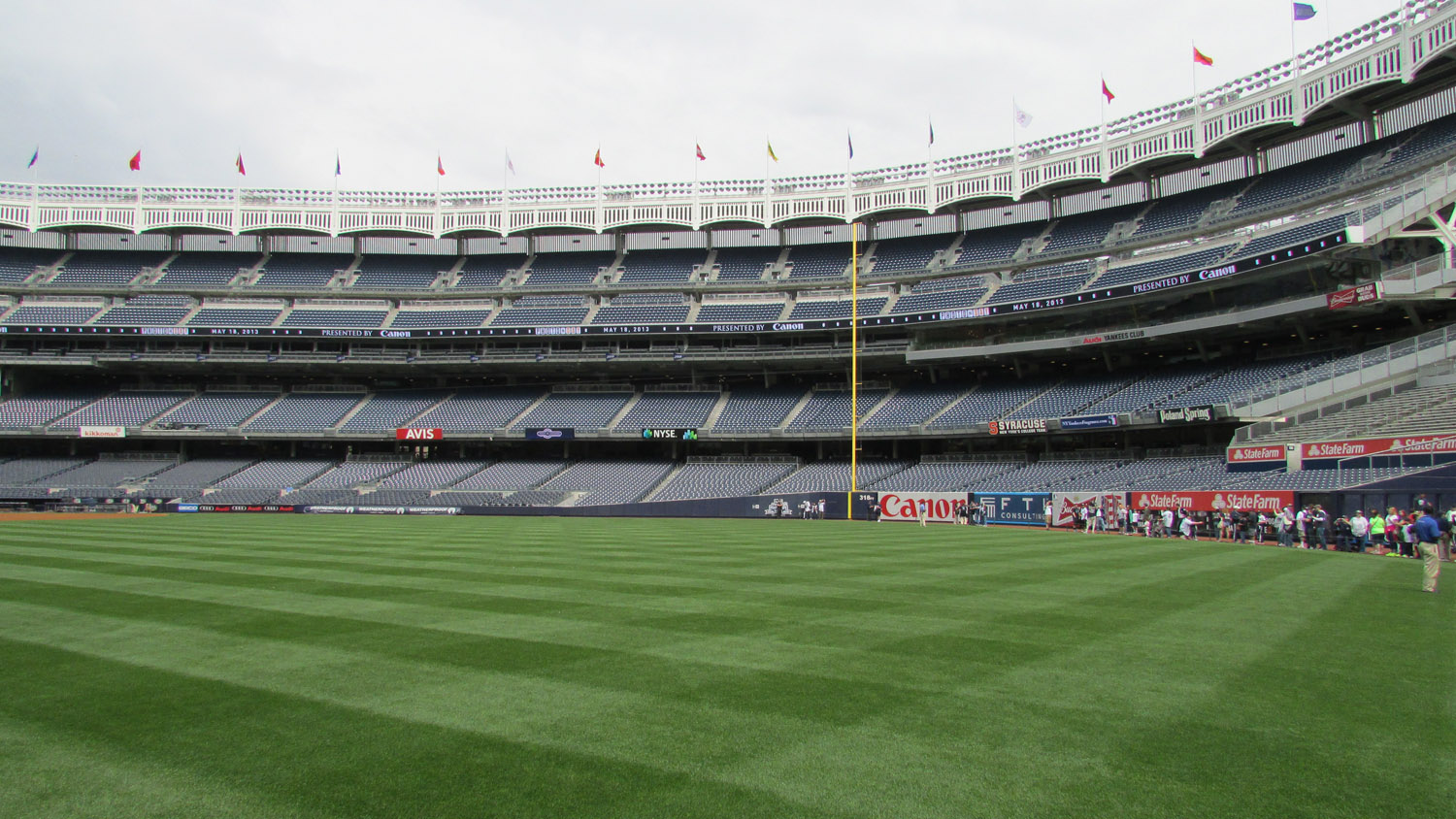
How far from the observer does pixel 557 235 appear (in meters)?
68.6

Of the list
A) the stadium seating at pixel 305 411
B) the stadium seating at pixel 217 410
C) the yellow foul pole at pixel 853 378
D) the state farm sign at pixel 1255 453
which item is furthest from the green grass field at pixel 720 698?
the stadium seating at pixel 217 410

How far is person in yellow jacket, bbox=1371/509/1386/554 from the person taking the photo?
22.6 meters

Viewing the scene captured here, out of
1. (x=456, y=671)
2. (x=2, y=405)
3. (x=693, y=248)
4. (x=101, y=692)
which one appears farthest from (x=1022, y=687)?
(x=2, y=405)

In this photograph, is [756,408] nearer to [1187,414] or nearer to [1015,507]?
[1015,507]

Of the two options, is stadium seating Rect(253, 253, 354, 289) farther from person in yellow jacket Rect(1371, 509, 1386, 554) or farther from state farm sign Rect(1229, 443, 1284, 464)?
person in yellow jacket Rect(1371, 509, 1386, 554)

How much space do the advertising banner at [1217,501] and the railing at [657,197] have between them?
25253 mm

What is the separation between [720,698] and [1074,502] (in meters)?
34.1

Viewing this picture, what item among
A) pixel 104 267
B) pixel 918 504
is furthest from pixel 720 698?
pixel 104 267

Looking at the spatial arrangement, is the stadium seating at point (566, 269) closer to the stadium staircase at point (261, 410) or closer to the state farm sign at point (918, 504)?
the stadium staircase at point (261, 410)

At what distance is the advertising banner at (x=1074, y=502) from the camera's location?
3491 cm

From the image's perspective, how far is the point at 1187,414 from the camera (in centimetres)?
4031

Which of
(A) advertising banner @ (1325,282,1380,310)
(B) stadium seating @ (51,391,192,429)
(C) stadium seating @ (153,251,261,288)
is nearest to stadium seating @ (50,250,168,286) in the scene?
(C) stadium seating @ (153,251,261,288)

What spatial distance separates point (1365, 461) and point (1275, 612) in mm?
21572

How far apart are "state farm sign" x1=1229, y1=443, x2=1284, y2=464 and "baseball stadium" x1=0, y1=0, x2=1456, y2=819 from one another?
0.16 m
